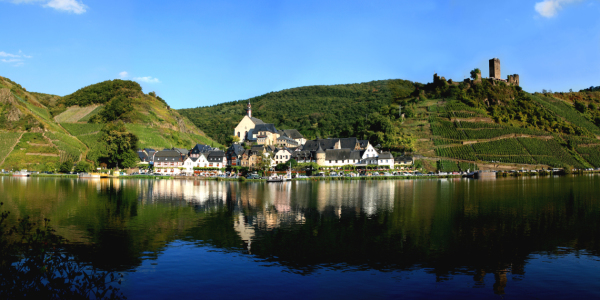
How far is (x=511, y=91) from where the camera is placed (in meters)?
129

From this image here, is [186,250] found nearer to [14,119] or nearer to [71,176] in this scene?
[71,176]

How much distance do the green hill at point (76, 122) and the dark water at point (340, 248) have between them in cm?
6513

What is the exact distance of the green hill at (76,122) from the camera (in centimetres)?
8900

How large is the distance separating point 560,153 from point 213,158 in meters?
83.9

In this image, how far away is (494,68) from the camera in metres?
134

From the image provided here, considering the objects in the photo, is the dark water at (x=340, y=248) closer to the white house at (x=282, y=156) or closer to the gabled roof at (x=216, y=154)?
the white house at (x=282, y=156)

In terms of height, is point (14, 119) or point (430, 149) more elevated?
point (14, 119)

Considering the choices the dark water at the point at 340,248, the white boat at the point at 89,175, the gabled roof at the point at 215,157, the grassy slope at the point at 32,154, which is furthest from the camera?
the gabled roof at the point at 215,157

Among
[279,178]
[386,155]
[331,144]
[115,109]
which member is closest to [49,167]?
[115,109]

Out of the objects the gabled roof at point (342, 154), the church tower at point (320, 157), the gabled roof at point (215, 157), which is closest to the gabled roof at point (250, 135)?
the gabled roof at point (215, 157)

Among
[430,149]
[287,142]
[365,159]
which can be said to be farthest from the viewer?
[287,142]

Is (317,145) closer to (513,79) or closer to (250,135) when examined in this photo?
(250,135)

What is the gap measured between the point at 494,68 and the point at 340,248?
135692mm

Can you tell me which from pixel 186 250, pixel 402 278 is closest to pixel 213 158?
pixel 186 250
